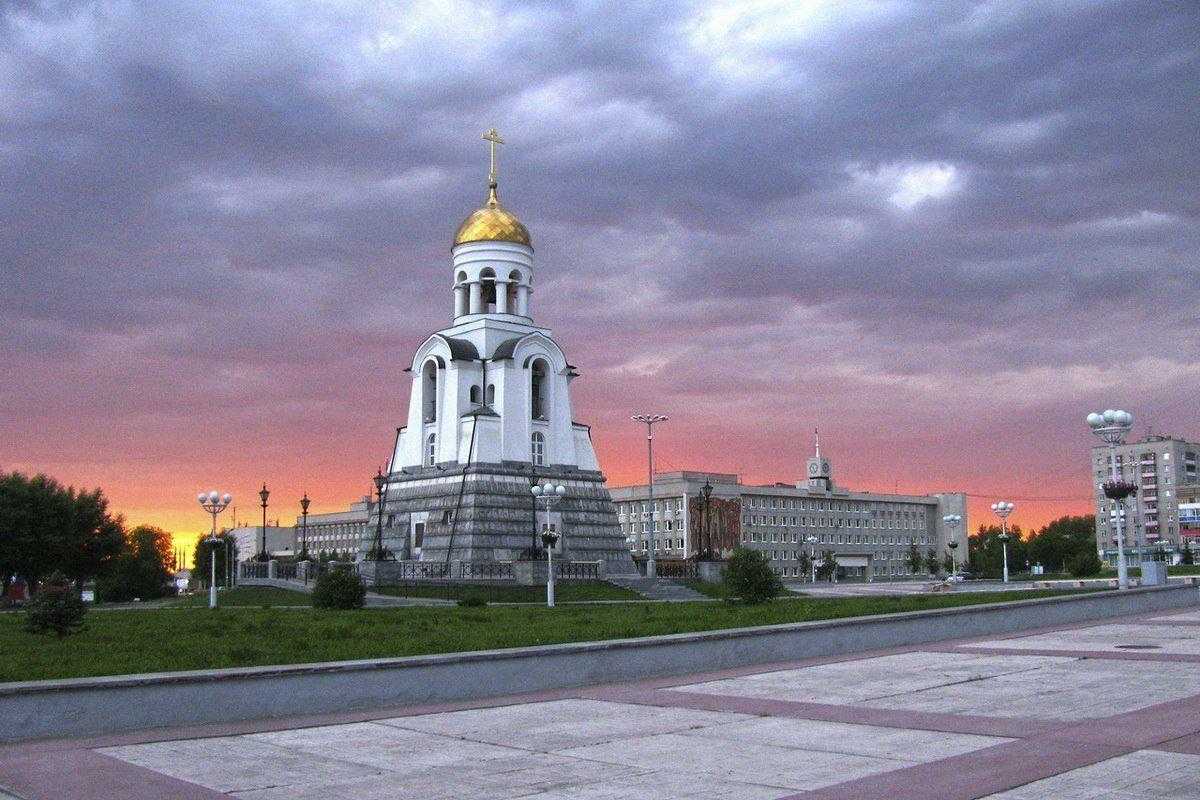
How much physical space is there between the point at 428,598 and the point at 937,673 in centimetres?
3302

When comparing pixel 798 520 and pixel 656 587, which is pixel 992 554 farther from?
pixel 656 587

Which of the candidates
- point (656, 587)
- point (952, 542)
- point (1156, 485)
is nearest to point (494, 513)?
point (656, 587)

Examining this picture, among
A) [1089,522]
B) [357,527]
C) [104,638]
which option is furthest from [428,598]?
[1089,522]

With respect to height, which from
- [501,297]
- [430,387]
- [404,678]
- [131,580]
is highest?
[501,297]

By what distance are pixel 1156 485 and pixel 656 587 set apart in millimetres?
121462

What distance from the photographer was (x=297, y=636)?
21266 millimetres

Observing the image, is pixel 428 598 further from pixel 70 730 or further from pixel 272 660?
pixel 70 730

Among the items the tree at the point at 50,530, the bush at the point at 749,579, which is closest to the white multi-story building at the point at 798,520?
the tree at the point at 50,530

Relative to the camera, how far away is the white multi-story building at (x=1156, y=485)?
148 meters

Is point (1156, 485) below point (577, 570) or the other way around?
the other way around

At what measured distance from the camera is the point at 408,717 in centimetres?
1294

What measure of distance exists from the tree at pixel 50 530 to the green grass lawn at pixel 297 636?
3197cm

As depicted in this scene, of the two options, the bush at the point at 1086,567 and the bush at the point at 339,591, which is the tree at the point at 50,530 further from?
the bush at the point at 1086,567

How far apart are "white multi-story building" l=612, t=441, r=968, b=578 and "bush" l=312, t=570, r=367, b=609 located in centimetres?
8150
